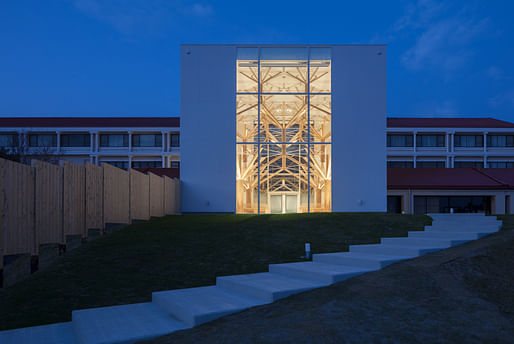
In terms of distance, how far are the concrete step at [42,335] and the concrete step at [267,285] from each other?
7.66 feet

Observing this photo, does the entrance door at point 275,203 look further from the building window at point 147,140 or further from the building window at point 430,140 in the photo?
the building window at point 430,140

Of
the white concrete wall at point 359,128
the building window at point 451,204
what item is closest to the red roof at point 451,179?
the building window at point 451,204

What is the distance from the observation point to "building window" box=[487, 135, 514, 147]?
1780 inches

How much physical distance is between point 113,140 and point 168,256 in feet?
125

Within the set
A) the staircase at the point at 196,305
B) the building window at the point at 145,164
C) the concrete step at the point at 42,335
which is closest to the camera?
the staircase at the point at 196,305

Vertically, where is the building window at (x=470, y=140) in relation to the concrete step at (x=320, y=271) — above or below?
above

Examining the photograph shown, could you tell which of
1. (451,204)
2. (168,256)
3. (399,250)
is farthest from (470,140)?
(168,256)

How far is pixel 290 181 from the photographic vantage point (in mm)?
24922

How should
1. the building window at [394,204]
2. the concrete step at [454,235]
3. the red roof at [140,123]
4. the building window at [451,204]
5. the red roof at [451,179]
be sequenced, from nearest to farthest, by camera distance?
1. the concrete step at [454,235]
2. the red roof at [451,179]
3. the building window at [451,204]
4. the building window at [394,204]
5. the red roof at [140,123]

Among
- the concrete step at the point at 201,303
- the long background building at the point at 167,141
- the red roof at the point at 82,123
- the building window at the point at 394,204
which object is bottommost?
the building window at the point at 394,204

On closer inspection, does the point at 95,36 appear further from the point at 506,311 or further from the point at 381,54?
the point at 506,311

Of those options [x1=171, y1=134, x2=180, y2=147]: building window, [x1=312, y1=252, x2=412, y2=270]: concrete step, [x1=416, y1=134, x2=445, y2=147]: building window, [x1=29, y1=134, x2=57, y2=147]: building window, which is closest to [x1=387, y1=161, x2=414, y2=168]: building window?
[x1=416, y1=134, x2=445, y2=147]: building window

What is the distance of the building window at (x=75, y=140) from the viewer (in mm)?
44344

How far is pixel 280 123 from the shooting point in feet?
80.3
